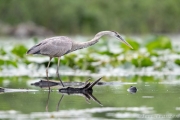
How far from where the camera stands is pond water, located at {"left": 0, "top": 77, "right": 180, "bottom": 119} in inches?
235

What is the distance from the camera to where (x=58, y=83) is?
9.20 metres

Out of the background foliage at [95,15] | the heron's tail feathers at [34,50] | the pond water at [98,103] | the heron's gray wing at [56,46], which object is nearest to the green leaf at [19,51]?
the pond water at [98,103]

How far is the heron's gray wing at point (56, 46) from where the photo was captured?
8936 millimetres

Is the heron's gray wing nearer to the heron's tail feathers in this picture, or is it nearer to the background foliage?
the heron's tail feathers

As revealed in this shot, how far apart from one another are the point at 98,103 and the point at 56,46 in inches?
84.6

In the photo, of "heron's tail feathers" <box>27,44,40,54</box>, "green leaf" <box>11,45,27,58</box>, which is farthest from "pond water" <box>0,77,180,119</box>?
"green leaf" <box>11,45,27,58</box>

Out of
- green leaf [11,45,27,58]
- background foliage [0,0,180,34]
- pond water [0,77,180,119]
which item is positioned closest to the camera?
pond water [0,77,180,119]

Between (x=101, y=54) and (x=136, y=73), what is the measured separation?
4.81 feet

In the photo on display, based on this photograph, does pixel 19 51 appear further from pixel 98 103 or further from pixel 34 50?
pixel 98 103

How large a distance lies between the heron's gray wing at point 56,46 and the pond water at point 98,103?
0.53 metres

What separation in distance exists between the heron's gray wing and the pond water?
53cm

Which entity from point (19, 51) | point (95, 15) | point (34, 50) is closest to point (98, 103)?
point (34, 50)

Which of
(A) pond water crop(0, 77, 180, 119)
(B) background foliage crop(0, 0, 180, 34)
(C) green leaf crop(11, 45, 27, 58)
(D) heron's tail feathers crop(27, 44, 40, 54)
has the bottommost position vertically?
(A) pond water crop(0, 77, 180, 119)

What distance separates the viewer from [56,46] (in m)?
8.97
